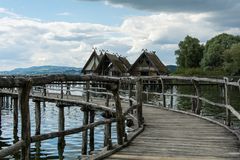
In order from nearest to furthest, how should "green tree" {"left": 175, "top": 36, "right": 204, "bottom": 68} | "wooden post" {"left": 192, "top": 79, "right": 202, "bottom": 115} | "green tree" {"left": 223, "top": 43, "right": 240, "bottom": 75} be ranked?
"wooden post" {"left": 192, "top": 79, "right": 202, "bottom": 115}, "green tree" {"left": 223, "top": 43, "right": 240, "bottom": 75}, "green tree" {"left": 175, "top": 36, "right": 204, "bottom": 68}

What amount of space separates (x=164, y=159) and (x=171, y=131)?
3.40m

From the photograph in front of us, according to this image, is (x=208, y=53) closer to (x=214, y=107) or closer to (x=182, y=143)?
(x=214, y=107)

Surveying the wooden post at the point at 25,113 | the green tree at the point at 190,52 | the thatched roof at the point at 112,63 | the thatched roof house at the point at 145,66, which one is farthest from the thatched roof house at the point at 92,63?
the wooden post at the point at 25,113

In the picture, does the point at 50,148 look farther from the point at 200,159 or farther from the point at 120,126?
the point at 200,159

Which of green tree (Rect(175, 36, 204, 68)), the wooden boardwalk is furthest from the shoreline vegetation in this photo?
the wooden boardwalk

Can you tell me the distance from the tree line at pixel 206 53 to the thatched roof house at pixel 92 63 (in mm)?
27783

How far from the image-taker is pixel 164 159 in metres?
6.98

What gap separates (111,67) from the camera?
58.4 meters

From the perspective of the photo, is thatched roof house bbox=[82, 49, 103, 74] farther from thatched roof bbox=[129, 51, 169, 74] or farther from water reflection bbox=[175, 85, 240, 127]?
water reflection bbox=[175, 85, 240, 127]

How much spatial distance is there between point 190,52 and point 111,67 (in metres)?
44.9

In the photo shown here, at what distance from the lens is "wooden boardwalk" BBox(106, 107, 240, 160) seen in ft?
23.9

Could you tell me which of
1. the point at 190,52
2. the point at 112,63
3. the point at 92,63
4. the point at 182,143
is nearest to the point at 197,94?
the point at 182,143

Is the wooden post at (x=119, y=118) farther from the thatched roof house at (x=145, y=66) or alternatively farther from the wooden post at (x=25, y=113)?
the thatched roof house at (x=145, y=66)

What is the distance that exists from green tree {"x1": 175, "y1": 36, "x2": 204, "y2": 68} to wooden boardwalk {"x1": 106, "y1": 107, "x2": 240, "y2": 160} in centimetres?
8818
